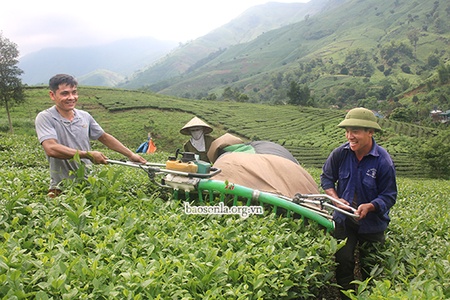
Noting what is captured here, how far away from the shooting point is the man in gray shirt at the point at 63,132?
286 cm

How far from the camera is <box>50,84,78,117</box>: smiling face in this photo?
3084 millimetres

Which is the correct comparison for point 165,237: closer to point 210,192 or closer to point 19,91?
point 210,192

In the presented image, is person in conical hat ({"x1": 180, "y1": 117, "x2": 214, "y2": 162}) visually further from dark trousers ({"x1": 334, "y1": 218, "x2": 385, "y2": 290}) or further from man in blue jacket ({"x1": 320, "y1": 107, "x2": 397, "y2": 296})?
dark trousers ({"x1": 334, "y1": 218, "x2": 385, "y2": 290})

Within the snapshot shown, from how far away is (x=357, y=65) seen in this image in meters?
94.9

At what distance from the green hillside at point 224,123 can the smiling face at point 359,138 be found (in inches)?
1020

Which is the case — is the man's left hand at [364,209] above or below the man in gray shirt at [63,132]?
below

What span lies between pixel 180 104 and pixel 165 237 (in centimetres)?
4166

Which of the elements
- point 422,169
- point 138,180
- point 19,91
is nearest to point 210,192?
point 138,180

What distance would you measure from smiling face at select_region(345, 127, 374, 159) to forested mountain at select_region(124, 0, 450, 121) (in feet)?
182

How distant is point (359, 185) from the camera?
2.95 m

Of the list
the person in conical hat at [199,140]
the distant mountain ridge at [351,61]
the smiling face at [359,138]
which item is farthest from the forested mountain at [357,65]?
the smiling face at [359,138]

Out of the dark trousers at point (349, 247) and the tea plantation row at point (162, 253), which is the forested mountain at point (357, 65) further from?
the tea plantation row at point (162, 253)

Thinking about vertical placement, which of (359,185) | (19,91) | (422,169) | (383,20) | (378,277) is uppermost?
(383,20)

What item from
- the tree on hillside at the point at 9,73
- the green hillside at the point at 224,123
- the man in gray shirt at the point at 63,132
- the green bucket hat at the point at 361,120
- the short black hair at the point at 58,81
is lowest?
the green hillside at the point at 224,123
